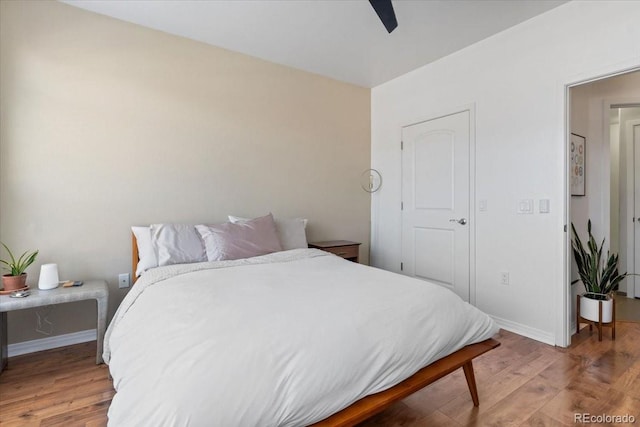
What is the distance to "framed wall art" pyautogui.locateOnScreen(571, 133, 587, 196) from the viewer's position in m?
2.78

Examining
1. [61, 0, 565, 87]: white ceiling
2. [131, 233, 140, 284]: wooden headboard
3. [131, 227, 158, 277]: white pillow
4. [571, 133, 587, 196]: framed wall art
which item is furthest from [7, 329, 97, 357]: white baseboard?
[571, 133, 587, 196]: framed wall art

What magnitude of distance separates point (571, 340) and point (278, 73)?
3.59m

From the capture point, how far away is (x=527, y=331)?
2625mm

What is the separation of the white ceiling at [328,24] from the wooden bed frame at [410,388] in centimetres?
235

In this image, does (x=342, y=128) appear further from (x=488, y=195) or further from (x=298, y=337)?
(x=298, y=337)

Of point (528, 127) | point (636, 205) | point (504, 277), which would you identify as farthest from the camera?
point (636, 205)

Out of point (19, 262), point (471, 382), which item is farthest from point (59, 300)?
point (471, 382)

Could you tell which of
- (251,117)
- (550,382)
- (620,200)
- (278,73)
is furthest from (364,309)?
(620,200)

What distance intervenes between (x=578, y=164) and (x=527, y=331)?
5.08 ft

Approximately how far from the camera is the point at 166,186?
2805 millimetres

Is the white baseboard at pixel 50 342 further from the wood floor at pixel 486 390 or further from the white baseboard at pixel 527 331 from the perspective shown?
the white baseboard at pixel 527 331

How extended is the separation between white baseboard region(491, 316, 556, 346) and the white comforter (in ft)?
3.91

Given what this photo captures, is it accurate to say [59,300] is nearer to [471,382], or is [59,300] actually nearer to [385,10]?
[471,382]
